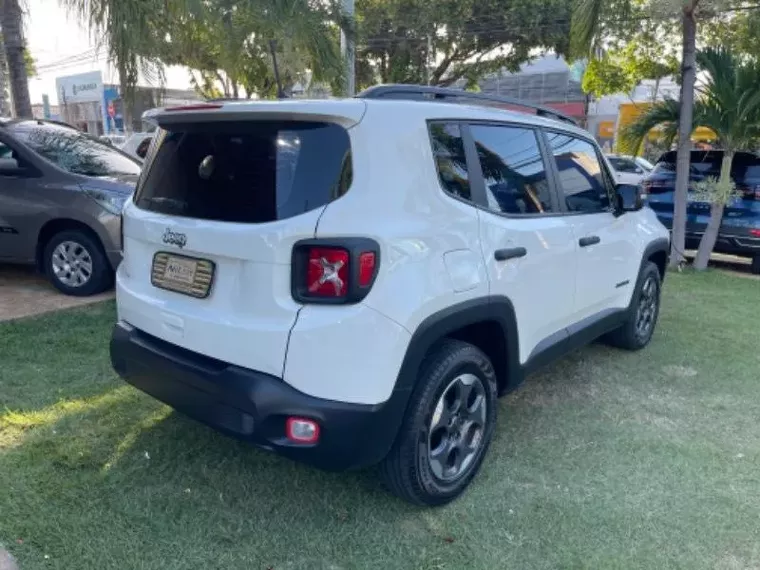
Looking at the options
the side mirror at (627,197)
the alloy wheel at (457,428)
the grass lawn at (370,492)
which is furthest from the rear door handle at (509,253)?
the side mirror at (627,197)

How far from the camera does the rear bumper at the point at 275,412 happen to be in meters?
2.33

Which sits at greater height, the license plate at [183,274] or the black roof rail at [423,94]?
the black roof rail at [423,94]

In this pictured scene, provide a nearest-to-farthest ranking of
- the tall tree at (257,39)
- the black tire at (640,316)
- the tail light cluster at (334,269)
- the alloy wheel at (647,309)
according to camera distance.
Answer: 1. the tail light cluster at (334,269)
2. the black tire at (640,316)
3. the alloy wheel at (647,309)
4. the tall tree at (257,39)

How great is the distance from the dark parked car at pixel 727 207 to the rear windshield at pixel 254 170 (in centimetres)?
716

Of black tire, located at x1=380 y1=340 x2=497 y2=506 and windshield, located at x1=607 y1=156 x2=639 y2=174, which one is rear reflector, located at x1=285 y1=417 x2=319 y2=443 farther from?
windshield, located at x1=607 y1=156 x2=639 y2=174

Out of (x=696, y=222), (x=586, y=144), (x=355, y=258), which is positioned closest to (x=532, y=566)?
(x=355, y=258)

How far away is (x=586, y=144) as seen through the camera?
4.20 m

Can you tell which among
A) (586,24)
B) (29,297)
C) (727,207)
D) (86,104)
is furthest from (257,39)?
(86,104)

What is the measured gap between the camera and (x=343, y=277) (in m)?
2.29

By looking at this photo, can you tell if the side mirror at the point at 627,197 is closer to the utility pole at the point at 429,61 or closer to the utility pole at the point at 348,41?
the utility pole at the point at 348,41

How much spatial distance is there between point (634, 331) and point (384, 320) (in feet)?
10.6

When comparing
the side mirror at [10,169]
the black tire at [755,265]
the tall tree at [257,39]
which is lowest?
the black tire at [755,265]

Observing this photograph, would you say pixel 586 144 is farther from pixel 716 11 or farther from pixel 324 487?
pixel 716 11

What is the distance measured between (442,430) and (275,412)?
2.87ft
